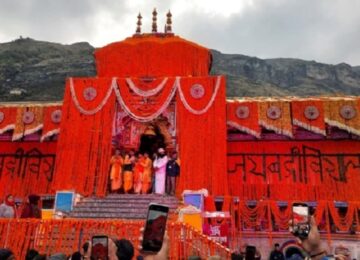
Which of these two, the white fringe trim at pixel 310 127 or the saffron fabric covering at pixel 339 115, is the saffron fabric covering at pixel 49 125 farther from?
the saffron fabric covering at pixel 339 115

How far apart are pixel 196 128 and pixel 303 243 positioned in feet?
40.4

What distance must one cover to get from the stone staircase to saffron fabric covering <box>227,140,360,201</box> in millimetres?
3812

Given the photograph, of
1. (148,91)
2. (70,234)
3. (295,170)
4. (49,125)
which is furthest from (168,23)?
(70,234)

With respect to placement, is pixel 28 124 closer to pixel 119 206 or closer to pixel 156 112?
pixel 156 112

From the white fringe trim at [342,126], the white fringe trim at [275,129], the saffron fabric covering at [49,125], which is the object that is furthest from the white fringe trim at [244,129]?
the saffron fabric covering at [49,125]

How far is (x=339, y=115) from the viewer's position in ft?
51.9

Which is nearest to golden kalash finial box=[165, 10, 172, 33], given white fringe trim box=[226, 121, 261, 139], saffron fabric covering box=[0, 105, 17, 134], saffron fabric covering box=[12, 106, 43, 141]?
white fringe trim box=[226, 121, 261, 139]

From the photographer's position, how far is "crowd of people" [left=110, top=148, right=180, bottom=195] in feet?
48.3

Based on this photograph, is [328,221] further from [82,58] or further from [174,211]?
[82,58]

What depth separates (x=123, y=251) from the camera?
366 centimetres

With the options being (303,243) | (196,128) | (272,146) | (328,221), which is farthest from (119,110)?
(303,243)

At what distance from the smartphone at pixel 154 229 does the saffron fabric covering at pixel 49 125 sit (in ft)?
49.2

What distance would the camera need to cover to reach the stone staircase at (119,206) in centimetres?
1280

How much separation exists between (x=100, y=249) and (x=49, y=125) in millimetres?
15028
